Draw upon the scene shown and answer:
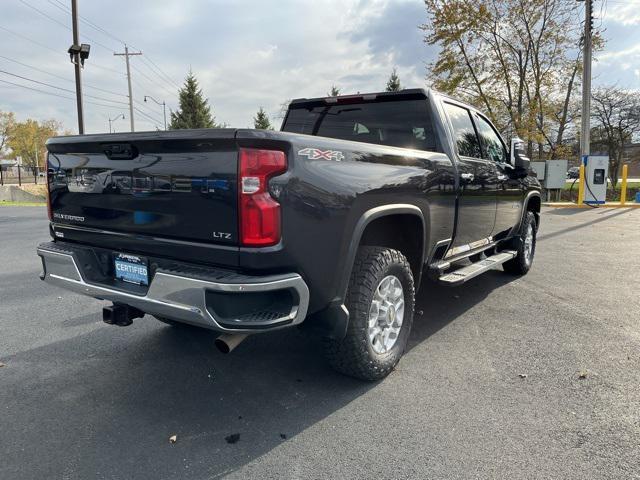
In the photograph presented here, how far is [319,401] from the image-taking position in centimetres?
297

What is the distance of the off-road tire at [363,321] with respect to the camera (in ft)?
9.65

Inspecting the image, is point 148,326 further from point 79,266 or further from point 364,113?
point 364,113

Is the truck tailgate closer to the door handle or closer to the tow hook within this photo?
the tow hook

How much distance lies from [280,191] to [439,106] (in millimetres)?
2377

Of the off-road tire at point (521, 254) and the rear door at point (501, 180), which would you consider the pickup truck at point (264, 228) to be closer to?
the rear door at point (501, 180)

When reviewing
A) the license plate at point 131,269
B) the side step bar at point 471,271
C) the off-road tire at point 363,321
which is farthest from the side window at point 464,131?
the license plate at point 131,269

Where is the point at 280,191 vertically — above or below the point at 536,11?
below

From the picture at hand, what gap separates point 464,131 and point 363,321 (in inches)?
98.7

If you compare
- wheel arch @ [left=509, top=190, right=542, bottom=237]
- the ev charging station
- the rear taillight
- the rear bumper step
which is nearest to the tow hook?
the rear bumper step

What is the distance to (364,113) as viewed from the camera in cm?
439

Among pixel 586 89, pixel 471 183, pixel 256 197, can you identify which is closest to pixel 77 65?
pixel 586 89

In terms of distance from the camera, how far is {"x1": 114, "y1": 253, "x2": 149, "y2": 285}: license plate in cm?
277

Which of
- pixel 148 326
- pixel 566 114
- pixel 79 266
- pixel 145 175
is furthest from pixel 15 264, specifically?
pixel 566 114

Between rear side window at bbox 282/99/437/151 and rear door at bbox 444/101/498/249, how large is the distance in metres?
0.34
